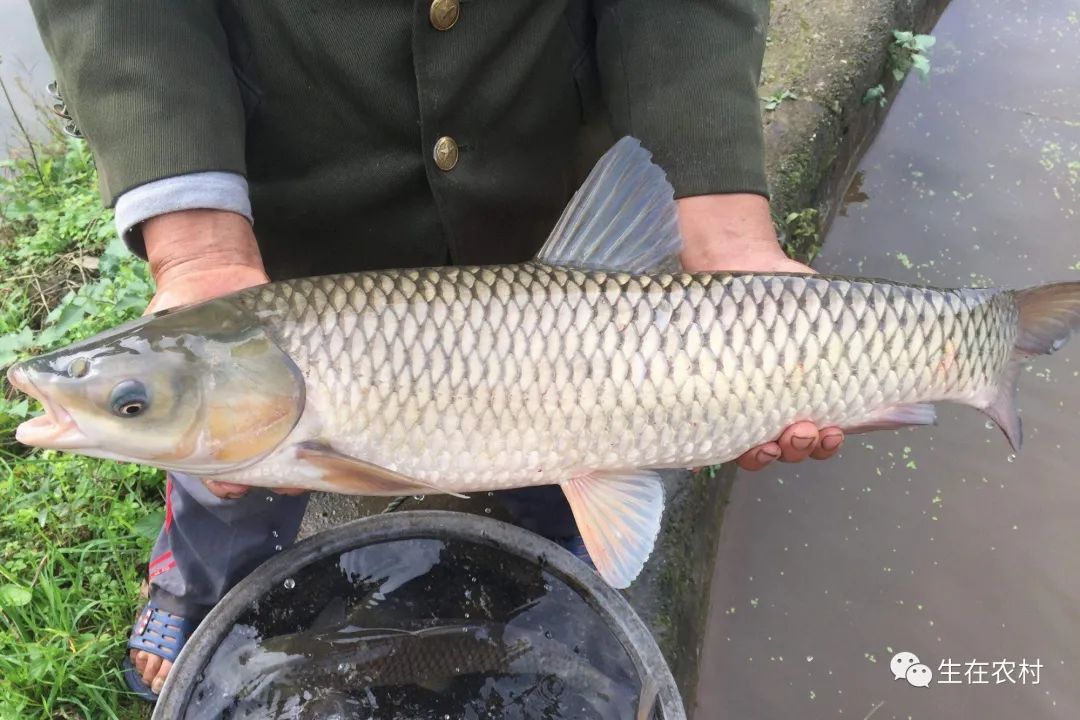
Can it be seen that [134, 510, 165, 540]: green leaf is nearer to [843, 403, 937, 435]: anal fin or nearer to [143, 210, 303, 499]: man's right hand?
[143, 210, 303, 499]: man's right hand

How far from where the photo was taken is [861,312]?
1.25 m

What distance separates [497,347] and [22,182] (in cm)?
244

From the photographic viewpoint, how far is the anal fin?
132 centimetres

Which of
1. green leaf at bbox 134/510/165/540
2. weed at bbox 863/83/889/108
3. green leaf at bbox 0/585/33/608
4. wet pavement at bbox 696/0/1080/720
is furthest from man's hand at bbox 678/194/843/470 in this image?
weed at bbox 863/83/889/108

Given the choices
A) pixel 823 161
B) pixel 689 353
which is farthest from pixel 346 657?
pixel 823 161

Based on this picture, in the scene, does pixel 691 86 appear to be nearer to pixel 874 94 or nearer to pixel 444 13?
pixel 444 13

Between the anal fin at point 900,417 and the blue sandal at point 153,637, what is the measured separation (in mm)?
1222

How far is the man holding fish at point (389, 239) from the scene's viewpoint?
1128 millimetres

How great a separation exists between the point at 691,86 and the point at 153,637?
1.39 metres

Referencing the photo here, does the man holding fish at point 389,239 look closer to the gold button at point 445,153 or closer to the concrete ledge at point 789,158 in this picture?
the gold button at point 445,153

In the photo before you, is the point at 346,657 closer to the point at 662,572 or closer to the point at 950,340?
the point at 662,572

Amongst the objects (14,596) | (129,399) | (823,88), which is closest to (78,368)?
(129,399)

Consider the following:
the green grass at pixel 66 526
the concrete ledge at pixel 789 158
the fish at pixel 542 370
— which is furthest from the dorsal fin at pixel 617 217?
the green grass at pixel 66 526

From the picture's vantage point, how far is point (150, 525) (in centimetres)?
176
